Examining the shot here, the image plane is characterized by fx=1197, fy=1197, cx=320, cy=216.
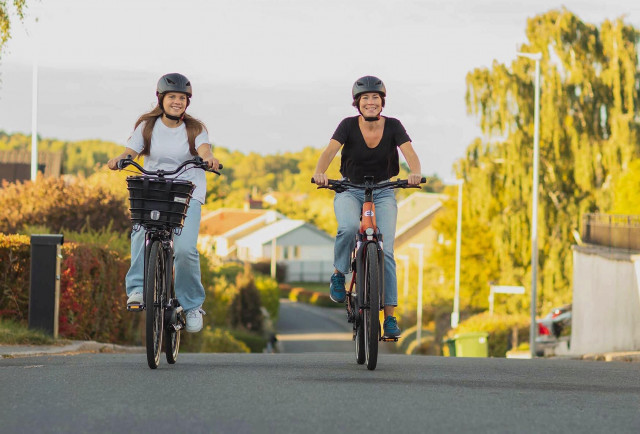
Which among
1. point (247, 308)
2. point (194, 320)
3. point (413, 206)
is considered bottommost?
point (247, 308)

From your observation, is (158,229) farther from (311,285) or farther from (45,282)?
(311,285)

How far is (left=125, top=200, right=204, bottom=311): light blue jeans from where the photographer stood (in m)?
8.75

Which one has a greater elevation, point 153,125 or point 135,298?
point 153,125

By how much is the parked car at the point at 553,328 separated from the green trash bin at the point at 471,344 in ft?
8.31

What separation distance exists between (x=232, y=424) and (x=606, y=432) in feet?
6.06

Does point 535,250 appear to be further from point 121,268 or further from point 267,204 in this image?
point 267,204

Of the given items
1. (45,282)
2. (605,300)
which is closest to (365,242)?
(45,282)

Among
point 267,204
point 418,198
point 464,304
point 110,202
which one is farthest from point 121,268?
point 267,204

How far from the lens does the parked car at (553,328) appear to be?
Result: 1382 inches

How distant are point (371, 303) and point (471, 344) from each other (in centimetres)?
2499

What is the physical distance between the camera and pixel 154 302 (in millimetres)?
8438

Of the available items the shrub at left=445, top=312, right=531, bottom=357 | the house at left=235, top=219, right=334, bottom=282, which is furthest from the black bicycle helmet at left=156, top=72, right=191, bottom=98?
the house at left=235, top=219, right=334, bottom=282

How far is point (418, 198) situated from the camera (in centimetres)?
12038

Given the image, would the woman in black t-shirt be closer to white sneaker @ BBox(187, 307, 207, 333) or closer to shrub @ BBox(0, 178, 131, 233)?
white sneaker @ BBox(187, 307, 207, 333)
